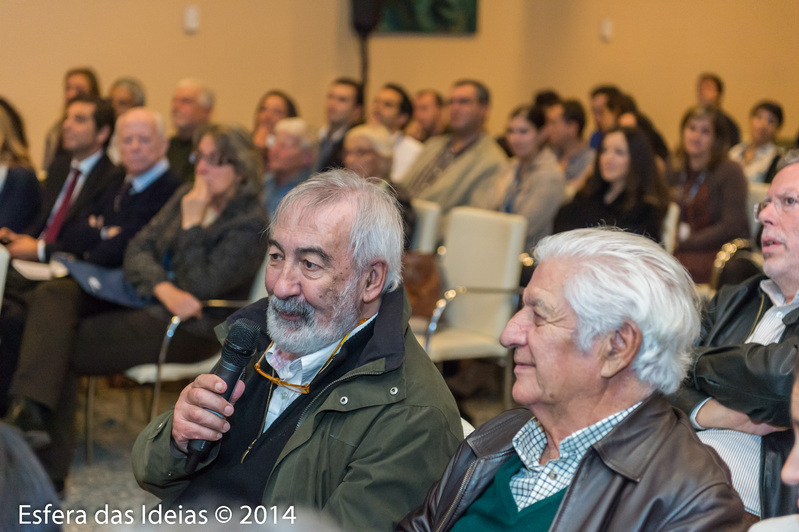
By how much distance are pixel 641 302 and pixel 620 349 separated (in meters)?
0.08

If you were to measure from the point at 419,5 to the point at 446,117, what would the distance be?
1.28 meters

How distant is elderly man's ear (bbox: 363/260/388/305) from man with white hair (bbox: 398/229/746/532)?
1.44 ft

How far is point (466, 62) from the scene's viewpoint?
9023 mm

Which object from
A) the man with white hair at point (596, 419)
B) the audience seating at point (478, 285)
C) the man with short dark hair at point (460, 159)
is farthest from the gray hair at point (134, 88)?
the man with white hair at point (596, 419)

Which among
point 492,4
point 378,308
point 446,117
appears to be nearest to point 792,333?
point 378,308

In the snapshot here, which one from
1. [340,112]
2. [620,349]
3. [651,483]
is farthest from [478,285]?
[340,112]

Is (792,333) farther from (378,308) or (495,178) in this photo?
(495,178)

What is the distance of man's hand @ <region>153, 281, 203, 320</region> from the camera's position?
10.6 ft

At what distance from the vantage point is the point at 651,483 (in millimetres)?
1254

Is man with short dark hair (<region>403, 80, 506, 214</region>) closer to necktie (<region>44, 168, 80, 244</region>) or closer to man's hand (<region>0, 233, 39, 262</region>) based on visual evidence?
necktie (<region>44, 168, 80, 244</region>)

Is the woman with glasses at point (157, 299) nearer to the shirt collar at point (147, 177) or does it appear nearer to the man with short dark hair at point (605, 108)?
the shirt collar at point (147, 177)

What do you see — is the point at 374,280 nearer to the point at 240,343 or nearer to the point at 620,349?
the point at 240,343

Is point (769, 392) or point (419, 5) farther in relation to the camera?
point (419, 5)

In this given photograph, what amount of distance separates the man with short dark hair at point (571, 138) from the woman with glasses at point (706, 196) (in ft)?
2.99
